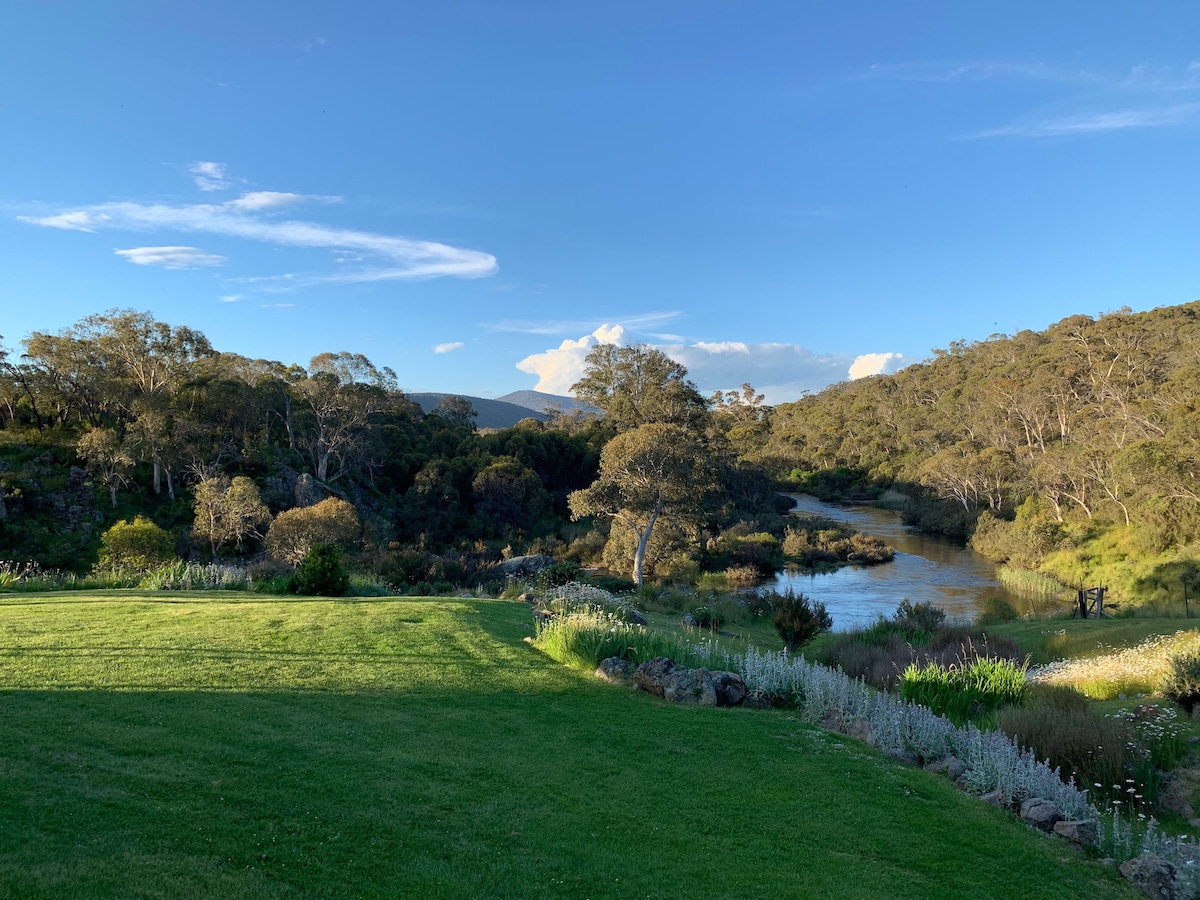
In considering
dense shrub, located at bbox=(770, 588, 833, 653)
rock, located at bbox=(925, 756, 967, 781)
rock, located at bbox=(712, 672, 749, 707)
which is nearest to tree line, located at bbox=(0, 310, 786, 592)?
dense shrub, located at bbox=(770, 588, 833, 653)

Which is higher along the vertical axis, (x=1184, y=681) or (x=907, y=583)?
(x=1184, y=681)

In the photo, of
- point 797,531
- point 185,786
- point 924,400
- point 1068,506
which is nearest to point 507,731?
point 185,786

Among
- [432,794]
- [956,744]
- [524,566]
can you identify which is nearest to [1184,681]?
[956,744]

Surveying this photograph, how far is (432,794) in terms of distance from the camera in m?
4.78

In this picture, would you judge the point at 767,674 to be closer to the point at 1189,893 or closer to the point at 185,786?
the point at 1189,893

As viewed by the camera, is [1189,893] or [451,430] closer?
[1189,893]

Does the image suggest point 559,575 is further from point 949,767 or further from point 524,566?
point 949,767

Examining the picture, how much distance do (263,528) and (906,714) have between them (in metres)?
32.1

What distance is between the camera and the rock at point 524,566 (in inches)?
1051

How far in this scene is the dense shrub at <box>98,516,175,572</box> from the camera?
21078mm

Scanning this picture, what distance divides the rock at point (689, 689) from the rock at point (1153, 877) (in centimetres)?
403

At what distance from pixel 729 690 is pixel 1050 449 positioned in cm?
4793

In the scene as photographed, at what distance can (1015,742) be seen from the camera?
6445mm

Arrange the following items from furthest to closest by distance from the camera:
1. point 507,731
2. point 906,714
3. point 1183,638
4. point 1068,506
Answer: point 1068,506, point 1183,638, point 906,714, point 507,731
